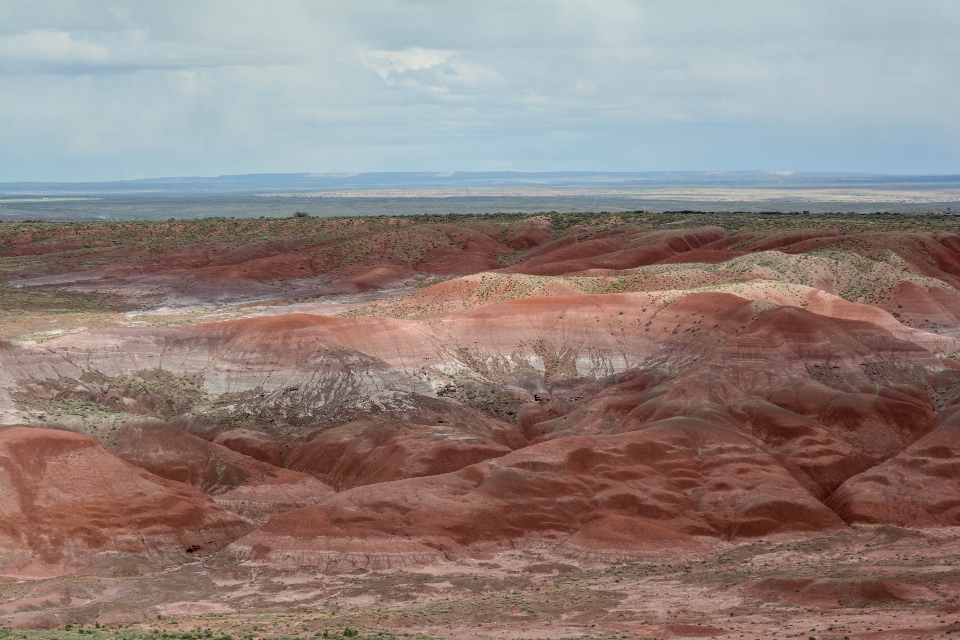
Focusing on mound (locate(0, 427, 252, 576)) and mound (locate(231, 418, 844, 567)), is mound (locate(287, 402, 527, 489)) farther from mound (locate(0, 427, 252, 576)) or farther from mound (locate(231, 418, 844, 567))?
mound (locate(0, 427, 252, 576))

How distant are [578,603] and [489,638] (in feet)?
19.7

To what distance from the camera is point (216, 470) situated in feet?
197

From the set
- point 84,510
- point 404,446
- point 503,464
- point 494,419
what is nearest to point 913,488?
point 503,464

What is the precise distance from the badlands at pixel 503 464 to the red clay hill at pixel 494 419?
7.4 inches

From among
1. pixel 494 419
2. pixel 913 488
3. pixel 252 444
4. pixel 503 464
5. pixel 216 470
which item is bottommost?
pixel 216 470

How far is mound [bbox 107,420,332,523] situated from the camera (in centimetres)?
5784

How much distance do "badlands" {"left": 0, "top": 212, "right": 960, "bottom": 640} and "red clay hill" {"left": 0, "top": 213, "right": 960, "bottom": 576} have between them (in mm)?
189

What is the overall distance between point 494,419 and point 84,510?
26.4m

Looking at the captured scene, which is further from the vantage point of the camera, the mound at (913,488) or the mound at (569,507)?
the mound at (913,488)

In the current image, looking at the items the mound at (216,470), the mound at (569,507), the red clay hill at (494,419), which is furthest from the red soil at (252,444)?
the mound at (569,507)

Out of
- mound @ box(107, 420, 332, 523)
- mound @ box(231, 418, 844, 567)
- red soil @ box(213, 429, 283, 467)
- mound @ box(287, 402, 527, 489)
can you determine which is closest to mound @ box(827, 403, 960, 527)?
mound @ box(231, 418, 844, 567)

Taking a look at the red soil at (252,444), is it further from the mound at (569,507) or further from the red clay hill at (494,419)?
the mound at (569,507)

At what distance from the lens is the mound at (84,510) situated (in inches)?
1933

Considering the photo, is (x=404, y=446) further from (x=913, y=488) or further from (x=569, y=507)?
(x=913, y=488)
